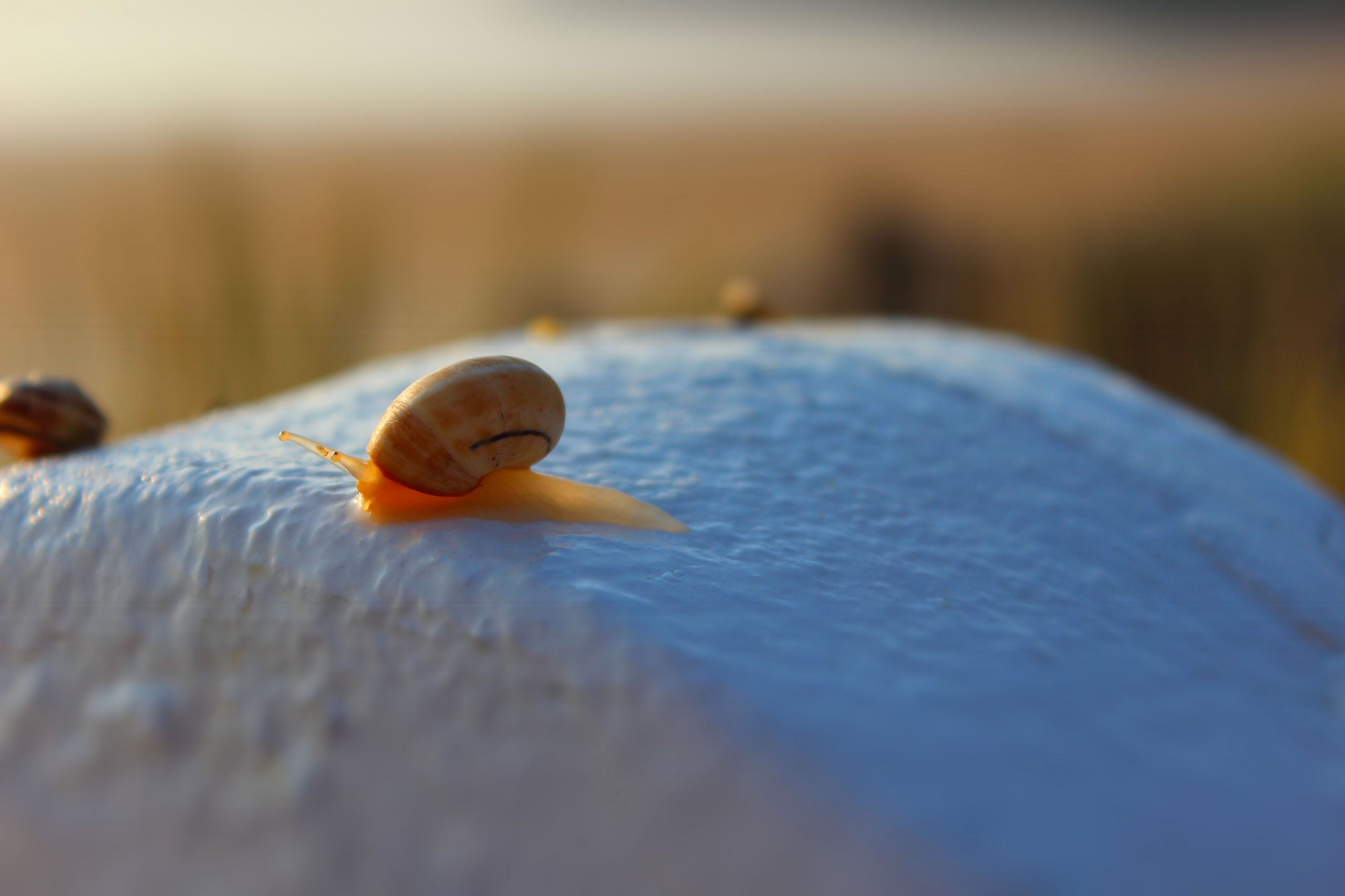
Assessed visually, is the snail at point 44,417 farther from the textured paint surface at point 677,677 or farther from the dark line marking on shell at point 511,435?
the dark line marking on shell at point 511,435

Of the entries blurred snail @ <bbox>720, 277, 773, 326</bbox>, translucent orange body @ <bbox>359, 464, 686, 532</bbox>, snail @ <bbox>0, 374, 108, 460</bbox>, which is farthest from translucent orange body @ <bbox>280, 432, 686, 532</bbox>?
blurred snail @ <bbox>720, 277, 773, 326</bbox>

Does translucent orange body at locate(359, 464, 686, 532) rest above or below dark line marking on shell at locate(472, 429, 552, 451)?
below

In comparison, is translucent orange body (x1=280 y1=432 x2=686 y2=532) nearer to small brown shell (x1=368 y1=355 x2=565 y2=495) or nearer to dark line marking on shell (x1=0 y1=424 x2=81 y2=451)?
small brown shell (x1=368 y1=355 x2=565 y2=495)

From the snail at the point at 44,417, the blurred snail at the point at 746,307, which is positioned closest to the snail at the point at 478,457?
the snail at the point at 44,417

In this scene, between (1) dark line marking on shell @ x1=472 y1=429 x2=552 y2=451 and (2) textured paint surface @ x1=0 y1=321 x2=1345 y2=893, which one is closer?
(2) textured paint surface @ x1=0 y1=321 x2=1345 y2=893

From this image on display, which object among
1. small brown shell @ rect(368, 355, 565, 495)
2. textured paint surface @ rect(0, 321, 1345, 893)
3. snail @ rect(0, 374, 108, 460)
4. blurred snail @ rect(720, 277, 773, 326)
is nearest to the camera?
textured paint surface @ rect(0, 321, 1345, 893)

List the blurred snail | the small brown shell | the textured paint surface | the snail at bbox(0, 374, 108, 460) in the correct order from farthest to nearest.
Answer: the blurred snail → the snail at bbox(0, 374, 108, 460) → the small brown shell → the textured paint surface

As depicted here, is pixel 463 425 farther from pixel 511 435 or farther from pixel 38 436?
pixel 38 436

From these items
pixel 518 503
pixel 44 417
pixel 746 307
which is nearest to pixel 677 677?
pixel 518 503
